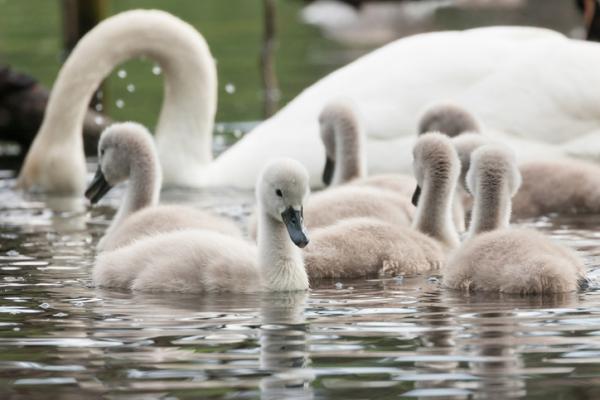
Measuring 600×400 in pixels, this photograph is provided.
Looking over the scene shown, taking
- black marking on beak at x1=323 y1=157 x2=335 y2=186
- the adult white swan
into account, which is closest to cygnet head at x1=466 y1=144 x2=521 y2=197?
black marking on beak at x1=323 y1=157 x2=335 y2=186

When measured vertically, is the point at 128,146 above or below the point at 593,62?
below

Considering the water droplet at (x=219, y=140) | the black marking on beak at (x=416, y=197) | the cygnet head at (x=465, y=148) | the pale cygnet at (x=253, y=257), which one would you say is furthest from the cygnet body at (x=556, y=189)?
the water droplet at (x=219, y=140)

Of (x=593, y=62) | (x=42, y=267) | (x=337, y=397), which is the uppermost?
(x=593, y=62)

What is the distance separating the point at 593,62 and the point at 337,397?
7407 mm

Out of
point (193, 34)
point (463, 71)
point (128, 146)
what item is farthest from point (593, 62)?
point (128, 146)

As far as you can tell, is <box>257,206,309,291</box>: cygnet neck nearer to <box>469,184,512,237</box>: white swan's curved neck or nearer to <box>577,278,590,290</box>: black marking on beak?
<box>469,184,512,237</box>: white swan's curved neck

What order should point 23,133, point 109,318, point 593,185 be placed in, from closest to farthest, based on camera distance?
1. point 109,318
2. point 593,185
3. point 23,133

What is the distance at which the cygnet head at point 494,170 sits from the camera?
9016 millimetres

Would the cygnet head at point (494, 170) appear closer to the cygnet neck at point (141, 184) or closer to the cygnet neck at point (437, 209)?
the cygnet neck at point (437, 209)

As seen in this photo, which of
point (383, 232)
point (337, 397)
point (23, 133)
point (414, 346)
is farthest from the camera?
point (23, 133)

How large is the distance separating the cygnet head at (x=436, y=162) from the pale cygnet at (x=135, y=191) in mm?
1042

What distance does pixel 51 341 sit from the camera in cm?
747

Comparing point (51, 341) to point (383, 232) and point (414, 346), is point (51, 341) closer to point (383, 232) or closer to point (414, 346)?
point (414, 346)

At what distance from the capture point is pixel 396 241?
923 centimetres
